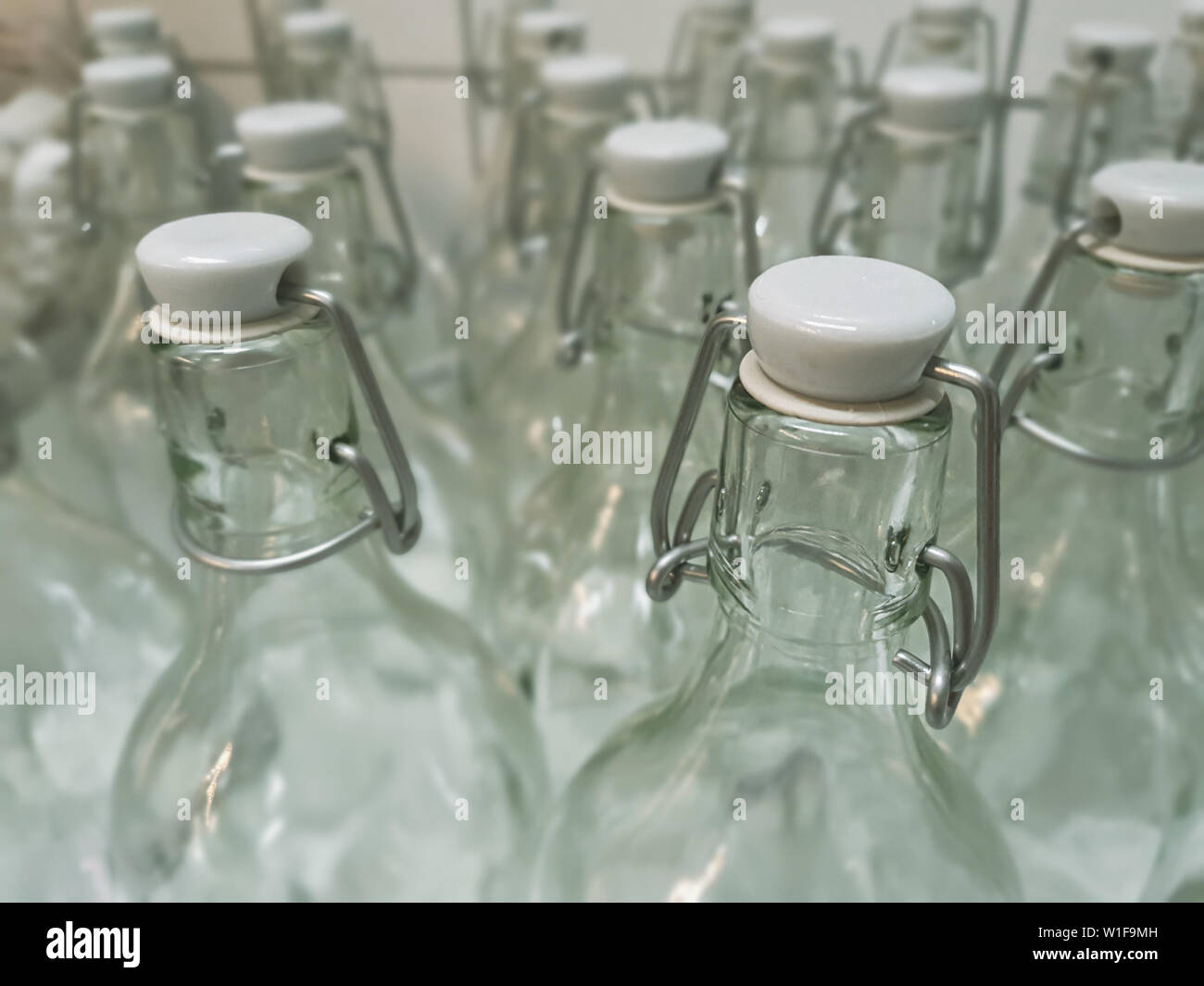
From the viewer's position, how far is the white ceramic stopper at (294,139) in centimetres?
44

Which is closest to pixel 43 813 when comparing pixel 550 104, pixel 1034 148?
pixel 550 104

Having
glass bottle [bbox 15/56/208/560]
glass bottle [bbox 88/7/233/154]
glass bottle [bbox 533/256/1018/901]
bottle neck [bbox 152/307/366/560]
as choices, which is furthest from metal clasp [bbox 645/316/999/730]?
Answer: glass bottle [bbox 88/7/233/154]

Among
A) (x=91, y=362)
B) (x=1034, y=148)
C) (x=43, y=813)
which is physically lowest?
(x=43, y=813)

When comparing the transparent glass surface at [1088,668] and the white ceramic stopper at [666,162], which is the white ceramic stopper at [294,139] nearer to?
the white ceramic stopper at [666,162]

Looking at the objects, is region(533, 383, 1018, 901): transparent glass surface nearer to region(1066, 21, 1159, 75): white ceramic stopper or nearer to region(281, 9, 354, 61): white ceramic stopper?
region(1066, 21, 1159, 75): white ceramic stopper

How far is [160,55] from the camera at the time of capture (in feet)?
2.16

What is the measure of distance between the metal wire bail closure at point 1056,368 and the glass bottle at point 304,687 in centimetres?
21

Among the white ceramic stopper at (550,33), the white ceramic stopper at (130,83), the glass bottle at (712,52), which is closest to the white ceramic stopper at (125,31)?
the white ceramic stopper at (130,83)

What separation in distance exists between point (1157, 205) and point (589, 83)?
32 centimetres

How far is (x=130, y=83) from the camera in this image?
0.54m

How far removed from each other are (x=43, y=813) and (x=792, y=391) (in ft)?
1.27

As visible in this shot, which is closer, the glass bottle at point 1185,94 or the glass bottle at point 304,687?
the glass bottle at point 304,687

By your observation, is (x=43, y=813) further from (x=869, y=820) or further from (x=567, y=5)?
(x=567, y=5)

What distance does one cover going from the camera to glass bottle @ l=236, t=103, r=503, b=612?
45 cm
